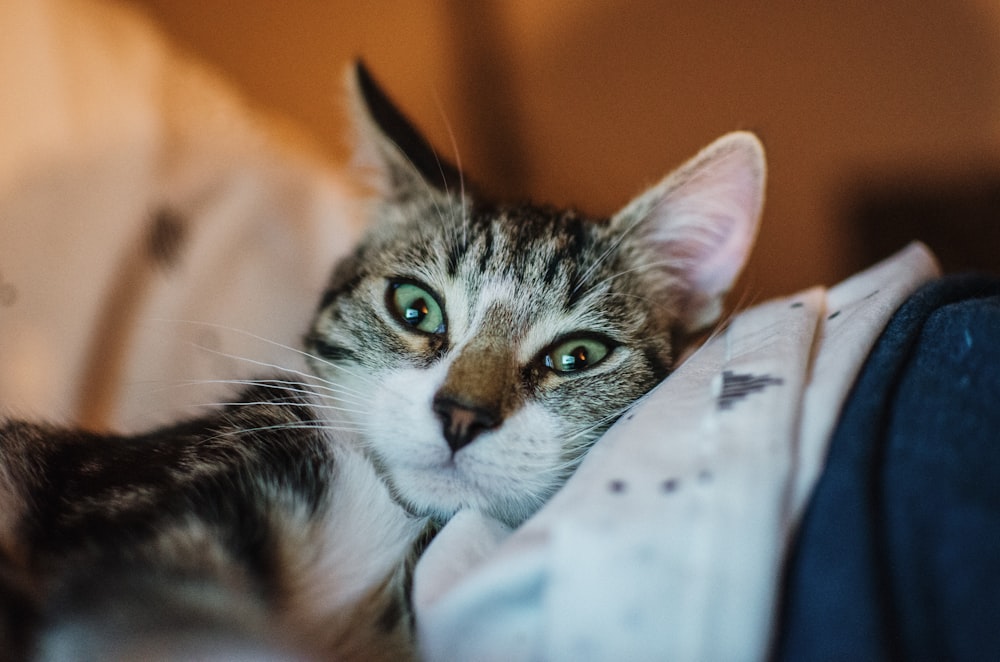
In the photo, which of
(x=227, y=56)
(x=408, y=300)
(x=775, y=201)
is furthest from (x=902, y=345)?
(x=227, y=56)

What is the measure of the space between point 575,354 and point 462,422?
0.70 ft

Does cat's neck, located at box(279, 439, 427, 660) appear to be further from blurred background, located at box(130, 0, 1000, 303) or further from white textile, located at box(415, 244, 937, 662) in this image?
blurred background, located at box(130, 0, 1000, 303)

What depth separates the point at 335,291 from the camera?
2.96 feet

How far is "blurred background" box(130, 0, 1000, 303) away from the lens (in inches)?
58.3

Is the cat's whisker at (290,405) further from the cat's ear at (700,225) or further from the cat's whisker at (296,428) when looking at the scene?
the cat's ear at (700,225)

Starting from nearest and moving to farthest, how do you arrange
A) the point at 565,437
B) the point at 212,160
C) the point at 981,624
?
1. the point at 981,624
2. the point at 565,437
3. the point at 212,160

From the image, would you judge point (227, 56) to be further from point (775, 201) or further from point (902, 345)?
point (902, 345)

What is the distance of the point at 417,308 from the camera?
2.62 ft

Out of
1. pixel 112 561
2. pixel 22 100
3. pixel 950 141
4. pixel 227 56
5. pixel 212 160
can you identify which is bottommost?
pixel 112 561

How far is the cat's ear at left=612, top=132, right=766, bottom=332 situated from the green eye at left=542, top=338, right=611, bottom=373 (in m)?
0.17

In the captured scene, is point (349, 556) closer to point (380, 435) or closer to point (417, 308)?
point (380, 435)

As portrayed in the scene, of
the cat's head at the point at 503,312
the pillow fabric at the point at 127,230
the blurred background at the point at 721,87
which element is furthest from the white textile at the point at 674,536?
the blurred background at the point at 721,87

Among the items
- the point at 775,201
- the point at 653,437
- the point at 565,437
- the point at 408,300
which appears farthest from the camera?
the point at 775,201

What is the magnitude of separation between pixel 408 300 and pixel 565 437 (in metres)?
0.29
